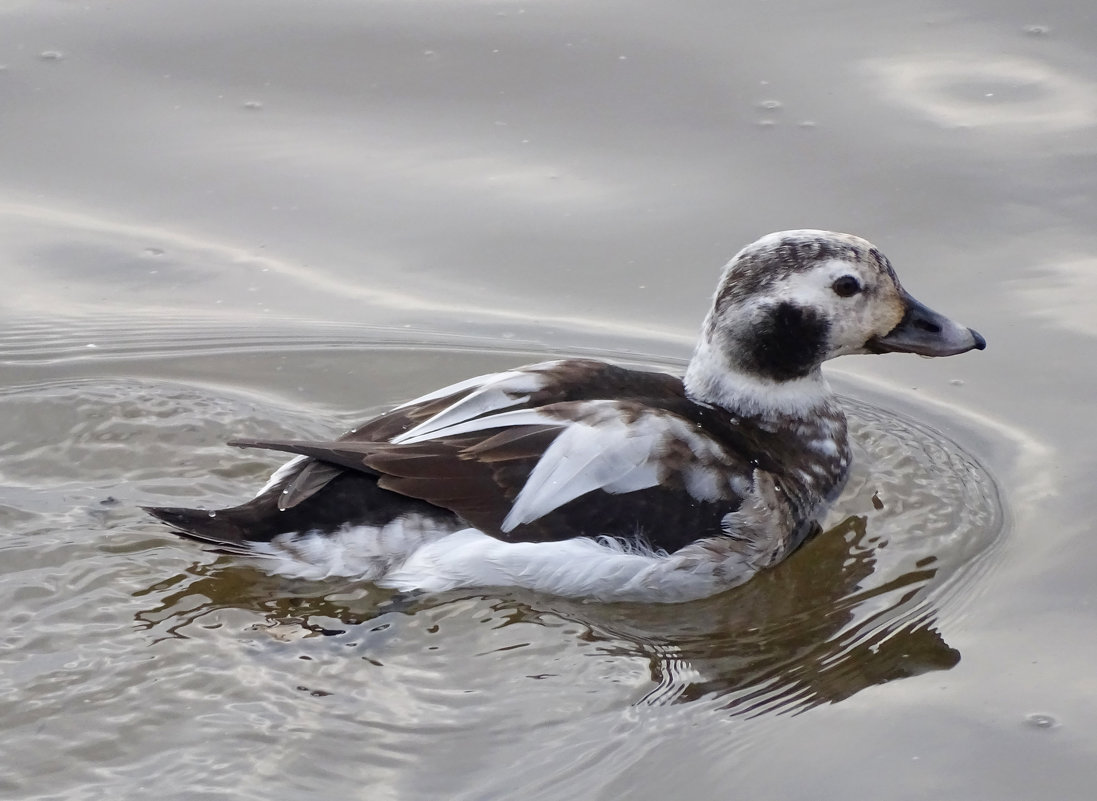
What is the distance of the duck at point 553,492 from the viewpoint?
576 centimetres

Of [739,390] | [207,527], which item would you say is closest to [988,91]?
[739,390]

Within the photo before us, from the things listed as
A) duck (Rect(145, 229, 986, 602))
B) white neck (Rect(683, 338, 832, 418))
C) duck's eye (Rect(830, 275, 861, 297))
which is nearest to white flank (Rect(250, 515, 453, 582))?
duck (Rect(145, 229, 986, 602))

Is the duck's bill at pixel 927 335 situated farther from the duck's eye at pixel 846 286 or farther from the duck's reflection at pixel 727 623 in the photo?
the duck's reflection at pixel 727 623

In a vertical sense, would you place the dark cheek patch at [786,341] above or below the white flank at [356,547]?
above

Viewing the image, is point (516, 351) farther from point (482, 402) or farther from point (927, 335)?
point (927, 335)

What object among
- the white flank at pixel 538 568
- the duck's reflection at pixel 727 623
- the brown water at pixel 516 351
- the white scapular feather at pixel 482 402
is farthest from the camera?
the white scapular feather at pixel 482 402

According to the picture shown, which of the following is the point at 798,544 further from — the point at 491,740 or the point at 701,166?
the point at 701,166

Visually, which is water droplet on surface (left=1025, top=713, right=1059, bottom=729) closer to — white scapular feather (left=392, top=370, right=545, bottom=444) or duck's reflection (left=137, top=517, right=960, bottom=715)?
duck's reflection (left=137, top=517, right=960, bottom=715)

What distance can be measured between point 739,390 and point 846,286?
0.57 m

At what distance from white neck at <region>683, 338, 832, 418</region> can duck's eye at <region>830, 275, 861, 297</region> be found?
408 mm

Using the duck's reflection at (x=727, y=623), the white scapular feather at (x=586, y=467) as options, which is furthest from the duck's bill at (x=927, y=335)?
the white scapular feather at (x=586, y=467)

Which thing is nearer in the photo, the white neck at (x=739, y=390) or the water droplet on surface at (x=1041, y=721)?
the water droplet on surface at (x=1041, y=721)

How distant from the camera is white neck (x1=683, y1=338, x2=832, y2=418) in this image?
6.46 metres

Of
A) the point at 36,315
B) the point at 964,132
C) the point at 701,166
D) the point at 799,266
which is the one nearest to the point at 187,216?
the point at 36,315
